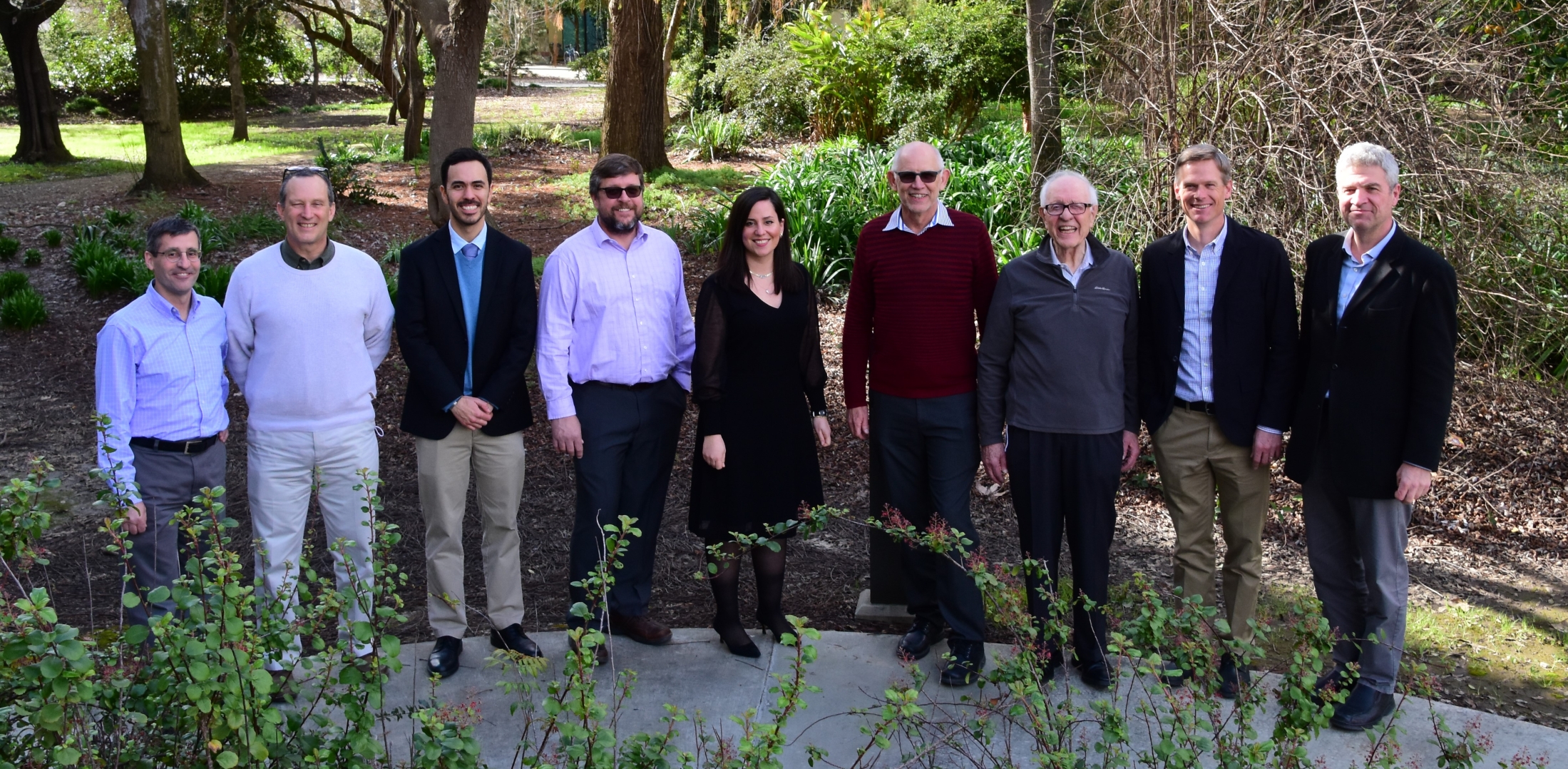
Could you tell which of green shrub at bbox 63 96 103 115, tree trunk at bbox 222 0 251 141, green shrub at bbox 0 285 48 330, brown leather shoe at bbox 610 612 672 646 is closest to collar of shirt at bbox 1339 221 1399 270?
brown leather shoe at bbox 610 612 672 646

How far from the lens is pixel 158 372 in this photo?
384 cm

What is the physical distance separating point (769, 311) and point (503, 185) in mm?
11468

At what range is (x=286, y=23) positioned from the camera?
36656 mm

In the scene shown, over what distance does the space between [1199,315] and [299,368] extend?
310 cm

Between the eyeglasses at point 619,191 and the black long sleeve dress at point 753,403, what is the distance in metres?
0.41

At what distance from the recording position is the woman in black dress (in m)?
4.10

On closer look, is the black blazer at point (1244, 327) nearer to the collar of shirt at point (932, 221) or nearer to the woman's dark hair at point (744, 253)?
the collar of shirt at point (932, 221)

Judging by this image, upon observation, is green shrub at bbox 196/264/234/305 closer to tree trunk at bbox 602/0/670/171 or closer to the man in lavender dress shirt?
tree trunk at bbox 602/0/670/171

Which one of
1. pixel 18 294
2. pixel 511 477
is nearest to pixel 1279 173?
pixel 511 477

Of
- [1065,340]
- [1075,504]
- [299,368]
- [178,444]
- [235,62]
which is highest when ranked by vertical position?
[235,62]

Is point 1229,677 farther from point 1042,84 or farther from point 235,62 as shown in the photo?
point 235,62

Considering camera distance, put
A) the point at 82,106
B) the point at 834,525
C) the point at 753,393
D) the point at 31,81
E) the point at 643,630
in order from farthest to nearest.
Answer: the point at 82,106 → the point at 31,81 → the point at 834,525 → the point at 643,630 → the point at 753,393

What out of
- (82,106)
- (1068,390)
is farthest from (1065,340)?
(82,106)

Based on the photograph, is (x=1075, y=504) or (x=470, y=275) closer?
(x=1075, y=504)
